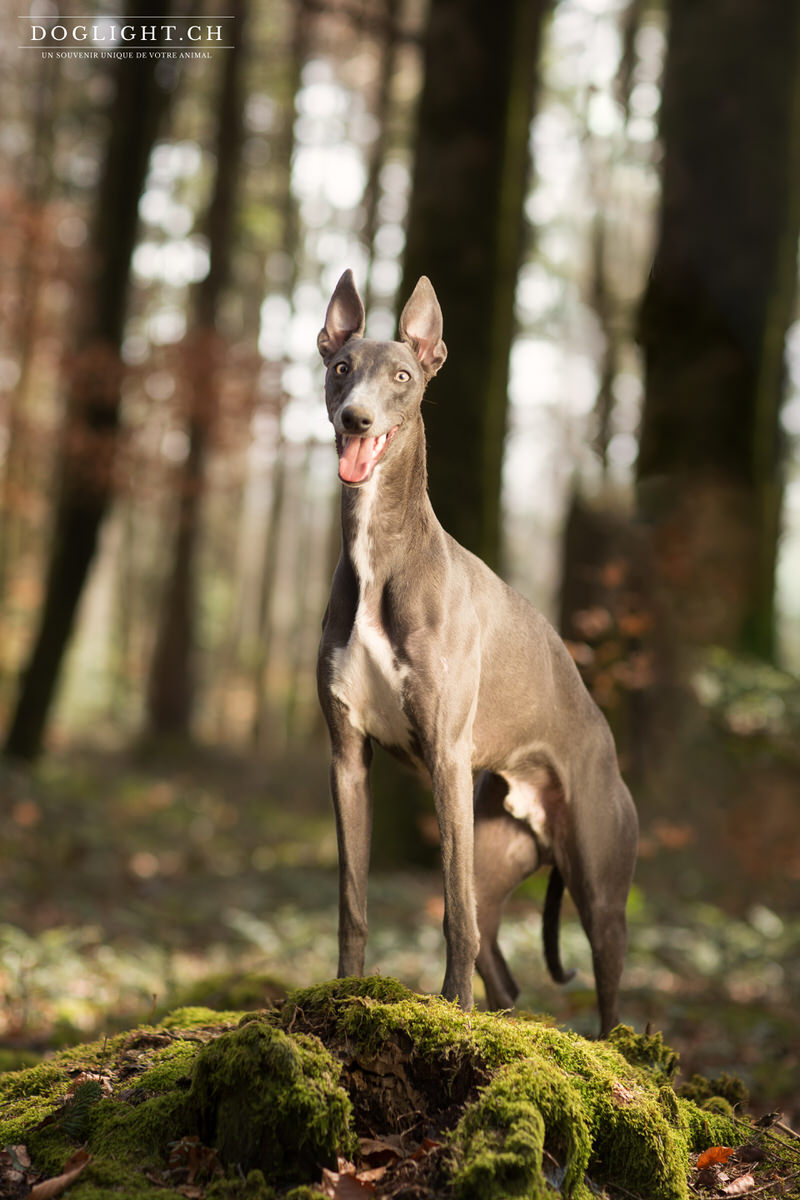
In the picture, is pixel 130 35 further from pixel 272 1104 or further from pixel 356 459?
pixel 272 1104

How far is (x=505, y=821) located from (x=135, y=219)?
12.4 m

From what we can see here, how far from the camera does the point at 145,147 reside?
14.7 meters

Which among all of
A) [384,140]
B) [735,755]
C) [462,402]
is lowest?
[735,755]

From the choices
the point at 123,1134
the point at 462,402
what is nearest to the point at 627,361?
the point at 462,402

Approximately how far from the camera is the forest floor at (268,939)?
6.97 metres

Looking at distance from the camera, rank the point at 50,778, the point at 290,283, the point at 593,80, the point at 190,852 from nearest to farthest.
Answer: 1. the point at 190,852
2. the point at 50,778
3. the point at 593,80
4. the point at 290,283

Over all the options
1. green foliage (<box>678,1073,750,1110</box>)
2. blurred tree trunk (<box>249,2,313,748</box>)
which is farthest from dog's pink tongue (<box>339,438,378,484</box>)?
blurred tree trunk (<box>249,2,313,748</box>)

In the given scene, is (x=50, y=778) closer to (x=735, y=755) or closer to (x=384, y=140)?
(x=735, y=755)

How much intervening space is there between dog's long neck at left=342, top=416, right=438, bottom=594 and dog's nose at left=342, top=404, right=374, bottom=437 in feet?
1.15

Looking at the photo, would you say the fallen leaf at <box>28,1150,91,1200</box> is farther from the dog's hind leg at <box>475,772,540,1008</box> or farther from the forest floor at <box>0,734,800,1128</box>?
the forest floor at <box>0,734,800,1128</box>

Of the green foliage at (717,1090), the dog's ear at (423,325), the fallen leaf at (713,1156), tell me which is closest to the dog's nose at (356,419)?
the dog's ear at (423,325)

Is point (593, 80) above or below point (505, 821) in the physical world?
above

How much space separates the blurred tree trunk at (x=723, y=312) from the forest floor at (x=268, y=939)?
271 cm

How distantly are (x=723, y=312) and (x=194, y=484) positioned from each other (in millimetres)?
10659
